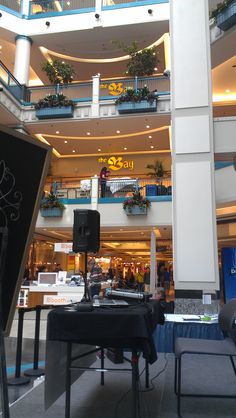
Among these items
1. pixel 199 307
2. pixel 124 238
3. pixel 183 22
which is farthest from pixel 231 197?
pixel 124 238

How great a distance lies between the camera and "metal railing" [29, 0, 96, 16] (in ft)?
57.2

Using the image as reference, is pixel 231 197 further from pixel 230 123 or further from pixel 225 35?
pixel 225 35

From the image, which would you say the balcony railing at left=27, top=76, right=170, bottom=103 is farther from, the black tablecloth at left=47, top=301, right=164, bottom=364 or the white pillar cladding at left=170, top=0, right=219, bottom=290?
the black tablecloth at left=47, top=301, right=164, bottom=364

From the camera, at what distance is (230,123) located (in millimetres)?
8320

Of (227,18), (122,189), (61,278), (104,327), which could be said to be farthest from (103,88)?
(104,327)

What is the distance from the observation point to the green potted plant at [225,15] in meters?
9.91

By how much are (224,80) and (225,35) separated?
415 cm

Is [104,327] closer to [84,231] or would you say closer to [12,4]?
[84,231]

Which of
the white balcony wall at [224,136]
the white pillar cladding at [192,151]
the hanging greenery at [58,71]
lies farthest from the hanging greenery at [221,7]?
the hanging greenery at [58,71]

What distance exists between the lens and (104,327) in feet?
8.45

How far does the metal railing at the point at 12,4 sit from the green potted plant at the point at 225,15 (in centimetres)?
1091

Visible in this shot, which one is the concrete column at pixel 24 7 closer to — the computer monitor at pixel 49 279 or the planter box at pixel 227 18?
the planter box at pixel 227 18

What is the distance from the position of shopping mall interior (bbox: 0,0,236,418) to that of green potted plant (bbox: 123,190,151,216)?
5 centimetres

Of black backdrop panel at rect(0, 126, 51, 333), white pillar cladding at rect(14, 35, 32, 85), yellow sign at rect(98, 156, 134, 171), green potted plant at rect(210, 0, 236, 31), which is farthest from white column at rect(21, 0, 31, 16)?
black backdrop panel at rect(0, 126, 51, 333)
